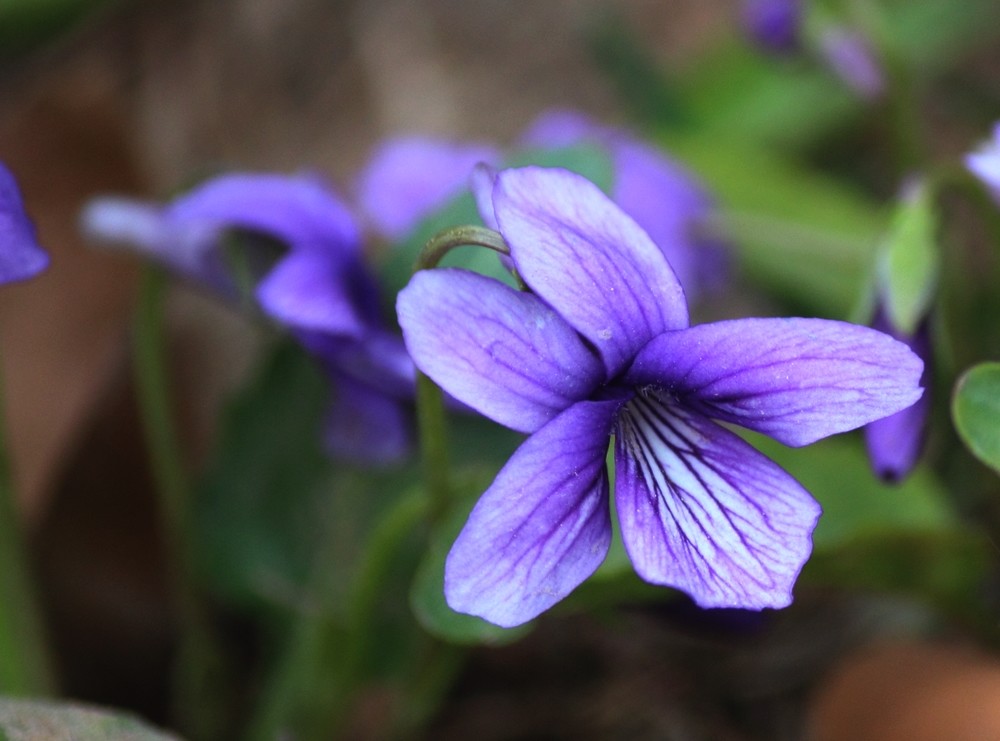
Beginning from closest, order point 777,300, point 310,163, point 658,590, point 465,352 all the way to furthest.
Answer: point 465,352 → point 658,590 → point 777,300 → point 310,163

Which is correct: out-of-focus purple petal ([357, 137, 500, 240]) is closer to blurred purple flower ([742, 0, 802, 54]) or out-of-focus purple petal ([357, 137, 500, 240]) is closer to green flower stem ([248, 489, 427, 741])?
green flower stem ([248, 489, 427, 741])

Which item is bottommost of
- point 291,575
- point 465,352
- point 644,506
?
point 291,575

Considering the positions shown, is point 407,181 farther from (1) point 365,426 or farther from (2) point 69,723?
(2) point 69,723

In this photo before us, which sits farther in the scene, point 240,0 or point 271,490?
point 240,0

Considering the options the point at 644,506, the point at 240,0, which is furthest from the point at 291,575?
the point at 240,0

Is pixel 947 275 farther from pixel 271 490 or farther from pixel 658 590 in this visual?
pixel 271 490

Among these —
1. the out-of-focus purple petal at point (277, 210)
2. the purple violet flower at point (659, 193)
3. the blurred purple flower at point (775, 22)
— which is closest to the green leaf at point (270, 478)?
the out-of-focus purple petal at point (277, 210)
